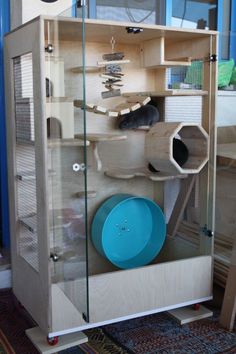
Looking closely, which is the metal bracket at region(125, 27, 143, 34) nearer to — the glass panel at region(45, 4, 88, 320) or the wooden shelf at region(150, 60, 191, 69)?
the wooden shelf at region(150, 60, 191, 69)

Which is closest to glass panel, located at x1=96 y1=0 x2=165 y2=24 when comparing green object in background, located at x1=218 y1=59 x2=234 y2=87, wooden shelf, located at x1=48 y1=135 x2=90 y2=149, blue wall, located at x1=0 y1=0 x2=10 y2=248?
green object in background, located at x1=218 y1=59 x2=234 y2=87

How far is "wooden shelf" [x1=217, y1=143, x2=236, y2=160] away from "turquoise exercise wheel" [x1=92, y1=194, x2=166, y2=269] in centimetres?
39

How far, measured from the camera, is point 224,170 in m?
2.21

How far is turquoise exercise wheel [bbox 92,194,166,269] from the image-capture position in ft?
6.55

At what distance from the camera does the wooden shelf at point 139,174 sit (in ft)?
6.57

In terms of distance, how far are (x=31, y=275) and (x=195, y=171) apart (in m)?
0.76

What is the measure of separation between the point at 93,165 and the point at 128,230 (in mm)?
331

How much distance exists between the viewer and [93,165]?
78.2 inches

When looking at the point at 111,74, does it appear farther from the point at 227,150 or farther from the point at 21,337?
the point at 21,337

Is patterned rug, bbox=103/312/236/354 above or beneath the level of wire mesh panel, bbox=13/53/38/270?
beneath

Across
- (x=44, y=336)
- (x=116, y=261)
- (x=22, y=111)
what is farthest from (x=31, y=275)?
(x=22, y=111)

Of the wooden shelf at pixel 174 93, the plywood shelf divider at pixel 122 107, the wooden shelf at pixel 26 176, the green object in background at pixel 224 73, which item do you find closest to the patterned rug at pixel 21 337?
the wooden shelf at pixel 26 176

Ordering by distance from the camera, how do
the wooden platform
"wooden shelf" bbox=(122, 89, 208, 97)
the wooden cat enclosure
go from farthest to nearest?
the wooden platform → "wooden shelf" bbox=(122, 89, 208, 97) → the wooden cat enclosure

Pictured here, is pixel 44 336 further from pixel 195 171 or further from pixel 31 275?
pixel 195 171
